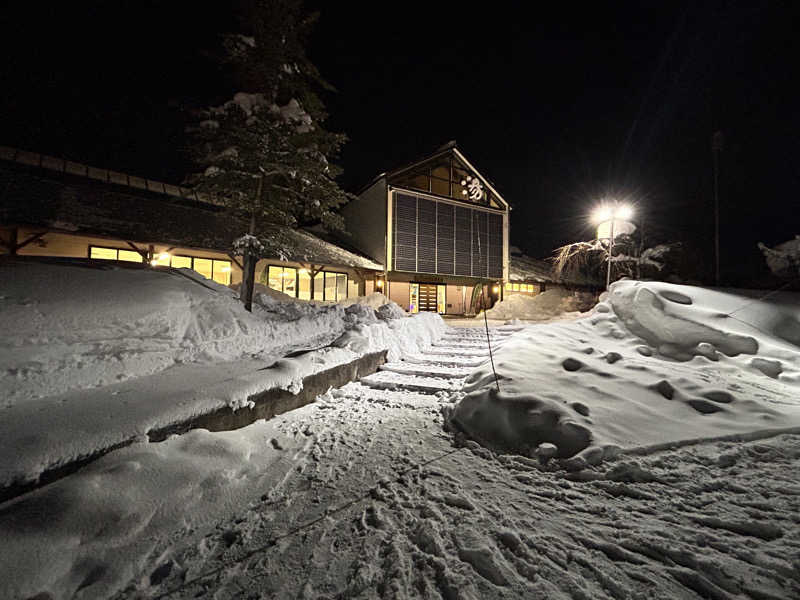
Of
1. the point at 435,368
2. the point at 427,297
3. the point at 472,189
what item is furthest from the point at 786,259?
the point at 427,297

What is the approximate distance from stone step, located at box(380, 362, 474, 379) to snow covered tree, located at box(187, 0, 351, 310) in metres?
3.85

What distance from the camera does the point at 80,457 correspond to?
182 cm

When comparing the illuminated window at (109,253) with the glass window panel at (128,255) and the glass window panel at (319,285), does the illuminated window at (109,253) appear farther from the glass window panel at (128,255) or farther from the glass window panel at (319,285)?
the glass window panel at (319,285)

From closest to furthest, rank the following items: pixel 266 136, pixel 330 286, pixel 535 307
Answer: pixel 266 136 → pixel 535 307 → pixel 330 286

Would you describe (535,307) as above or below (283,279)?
below

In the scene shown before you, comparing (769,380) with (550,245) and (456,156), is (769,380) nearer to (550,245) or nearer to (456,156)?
(456,156)

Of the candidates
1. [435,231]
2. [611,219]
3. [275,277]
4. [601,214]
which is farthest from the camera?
[435,231]

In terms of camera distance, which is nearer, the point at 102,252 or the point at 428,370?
the point at 428,370

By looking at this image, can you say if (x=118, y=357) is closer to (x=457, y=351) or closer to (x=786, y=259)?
(x=457, y=351)

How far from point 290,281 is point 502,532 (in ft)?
46.6

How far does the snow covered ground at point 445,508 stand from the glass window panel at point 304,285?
464 inches

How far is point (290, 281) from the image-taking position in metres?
14.3

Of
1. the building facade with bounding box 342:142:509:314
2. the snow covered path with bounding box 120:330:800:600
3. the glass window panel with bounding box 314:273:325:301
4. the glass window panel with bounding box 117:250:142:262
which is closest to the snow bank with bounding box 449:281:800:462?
the snow covered path with bounding box 120:330:800:600

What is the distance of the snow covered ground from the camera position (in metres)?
1.34
